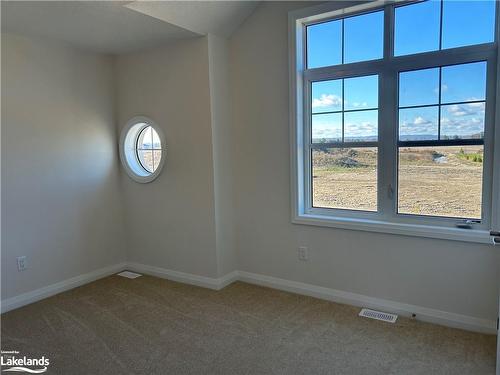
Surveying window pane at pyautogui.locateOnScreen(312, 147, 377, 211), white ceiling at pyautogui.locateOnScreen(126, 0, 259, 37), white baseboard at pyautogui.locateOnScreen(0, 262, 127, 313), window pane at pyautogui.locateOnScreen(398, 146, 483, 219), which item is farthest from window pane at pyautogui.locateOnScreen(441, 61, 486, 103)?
white baseboard at pyautogui.locateOnScreen(0, 262, 127, 313)

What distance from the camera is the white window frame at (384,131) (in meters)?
2.53

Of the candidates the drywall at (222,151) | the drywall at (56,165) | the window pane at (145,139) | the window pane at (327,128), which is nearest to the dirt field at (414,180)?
the window pane at (327,128)

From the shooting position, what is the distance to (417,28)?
2.74 meters

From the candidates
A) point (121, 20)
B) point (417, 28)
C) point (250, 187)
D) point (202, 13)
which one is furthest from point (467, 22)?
point (121, 20)

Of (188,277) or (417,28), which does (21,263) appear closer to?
(188,277)

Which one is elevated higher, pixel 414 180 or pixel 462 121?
pixel 462 121

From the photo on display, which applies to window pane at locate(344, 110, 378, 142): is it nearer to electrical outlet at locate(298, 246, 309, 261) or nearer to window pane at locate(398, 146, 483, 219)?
window pane at locate(398, 146, 483, 219)

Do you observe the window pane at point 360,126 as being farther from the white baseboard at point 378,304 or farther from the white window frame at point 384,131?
the white baseboard at point 378,304

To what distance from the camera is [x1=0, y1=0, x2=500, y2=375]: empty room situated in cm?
253

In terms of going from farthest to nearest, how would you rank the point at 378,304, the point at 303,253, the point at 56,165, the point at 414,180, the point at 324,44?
the point at 56,165, the point at 303,253, the point at 324,44, the point at 378,304, the point at 414,180

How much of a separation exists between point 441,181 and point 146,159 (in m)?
2.79

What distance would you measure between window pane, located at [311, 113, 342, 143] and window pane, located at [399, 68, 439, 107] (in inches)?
20.1

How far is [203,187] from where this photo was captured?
3455 mm

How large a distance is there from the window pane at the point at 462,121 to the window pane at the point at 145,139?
269 centimetres
